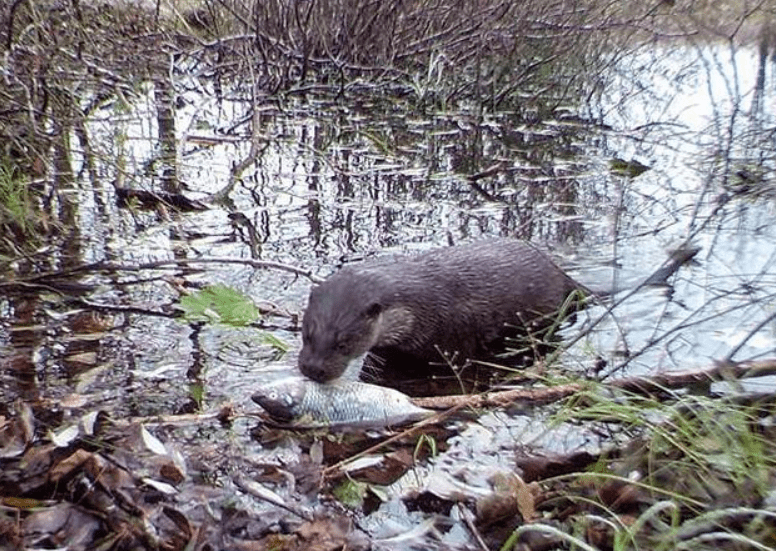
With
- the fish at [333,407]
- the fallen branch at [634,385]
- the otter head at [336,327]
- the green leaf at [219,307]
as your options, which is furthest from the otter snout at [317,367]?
the green leaf at [219,307]

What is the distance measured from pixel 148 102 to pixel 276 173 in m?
2.00

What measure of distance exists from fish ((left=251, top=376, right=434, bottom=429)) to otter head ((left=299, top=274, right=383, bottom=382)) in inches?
7.1

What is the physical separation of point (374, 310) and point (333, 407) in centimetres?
56

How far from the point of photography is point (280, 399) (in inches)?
107

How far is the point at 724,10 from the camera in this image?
10289mm

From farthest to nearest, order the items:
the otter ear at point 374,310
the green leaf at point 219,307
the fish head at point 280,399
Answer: the green leaf at point 219,307, the otter ear at point 374,310, the fish head at point 280,399

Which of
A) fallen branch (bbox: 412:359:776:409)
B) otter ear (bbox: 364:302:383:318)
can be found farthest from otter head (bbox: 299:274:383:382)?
fallen branch (bbox: 412:359:776:409)

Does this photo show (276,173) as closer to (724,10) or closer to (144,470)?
(144,470)

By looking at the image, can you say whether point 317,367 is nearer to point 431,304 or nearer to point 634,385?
point 431,304

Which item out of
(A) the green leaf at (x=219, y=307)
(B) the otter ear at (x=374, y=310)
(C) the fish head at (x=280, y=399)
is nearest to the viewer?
(C) the fish head at (x=280, y=399)

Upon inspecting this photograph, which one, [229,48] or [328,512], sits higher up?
[229,48]

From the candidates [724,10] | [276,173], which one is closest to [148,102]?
[276,173]

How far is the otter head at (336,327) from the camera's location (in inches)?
118

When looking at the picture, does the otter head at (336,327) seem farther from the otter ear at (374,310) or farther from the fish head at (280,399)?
the fish head at (280,399)
